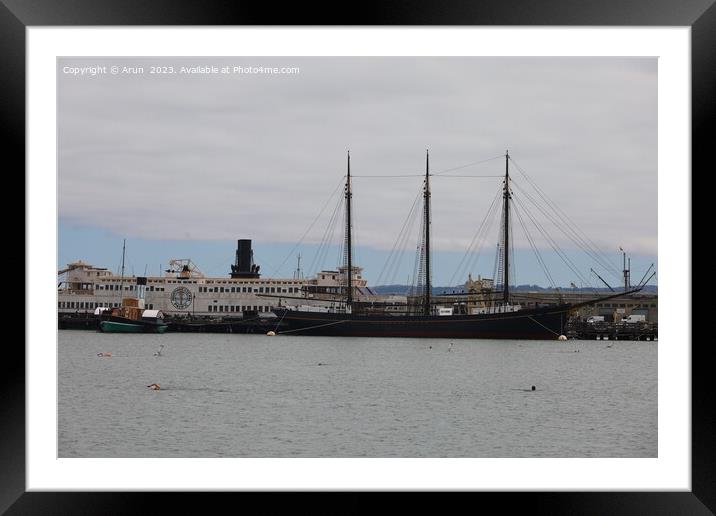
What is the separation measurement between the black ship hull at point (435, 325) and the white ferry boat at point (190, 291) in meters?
10.2

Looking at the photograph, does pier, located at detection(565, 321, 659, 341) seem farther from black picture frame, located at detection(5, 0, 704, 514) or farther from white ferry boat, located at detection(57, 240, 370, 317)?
black picture frame, located at detection(5, 0, 704, 514)

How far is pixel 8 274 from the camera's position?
324 inches

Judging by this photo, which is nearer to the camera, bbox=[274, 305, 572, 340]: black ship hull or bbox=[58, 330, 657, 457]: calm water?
bbox=[58, 330, 657, 457]: calm water

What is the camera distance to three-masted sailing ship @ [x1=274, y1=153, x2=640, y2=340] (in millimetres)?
55938

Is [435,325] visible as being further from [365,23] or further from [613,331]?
[365,23]

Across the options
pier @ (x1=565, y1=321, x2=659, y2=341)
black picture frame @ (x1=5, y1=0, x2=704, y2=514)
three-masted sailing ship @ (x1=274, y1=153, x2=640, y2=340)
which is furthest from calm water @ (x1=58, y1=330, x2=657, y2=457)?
pier @ (x1=565, y1=321, x2=659, y2=341)

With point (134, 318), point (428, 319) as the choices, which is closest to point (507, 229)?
point (428, 319)

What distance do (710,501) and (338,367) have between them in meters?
26.6

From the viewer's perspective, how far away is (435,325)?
59.4 meters

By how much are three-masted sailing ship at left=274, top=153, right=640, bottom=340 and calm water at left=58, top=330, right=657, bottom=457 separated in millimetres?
15119

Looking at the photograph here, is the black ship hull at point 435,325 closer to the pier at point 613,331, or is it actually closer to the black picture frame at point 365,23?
the pier at point 613,331

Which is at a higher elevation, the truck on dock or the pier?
the truck on dock

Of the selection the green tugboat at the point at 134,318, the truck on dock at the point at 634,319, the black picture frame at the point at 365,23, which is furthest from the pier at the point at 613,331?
the black picture frame at the point at 365,23

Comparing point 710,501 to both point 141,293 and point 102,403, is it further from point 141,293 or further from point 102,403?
point 141,293
